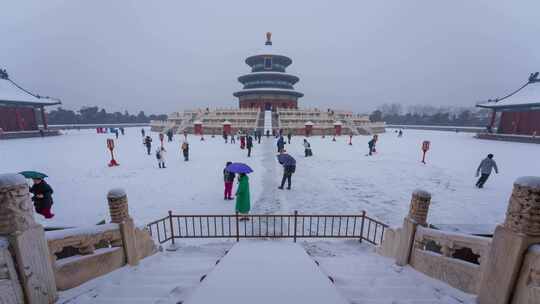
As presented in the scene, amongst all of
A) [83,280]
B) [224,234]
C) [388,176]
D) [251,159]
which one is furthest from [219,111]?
[83,280]

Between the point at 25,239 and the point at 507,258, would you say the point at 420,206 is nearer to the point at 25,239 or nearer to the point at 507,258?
the point at 507,258

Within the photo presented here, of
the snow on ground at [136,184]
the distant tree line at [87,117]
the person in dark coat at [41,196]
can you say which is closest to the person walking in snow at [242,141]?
the snow on ground at [136,184]

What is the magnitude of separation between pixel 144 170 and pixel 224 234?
796cm

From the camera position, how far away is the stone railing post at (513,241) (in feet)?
6.77

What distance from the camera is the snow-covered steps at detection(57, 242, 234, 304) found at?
2463 mm

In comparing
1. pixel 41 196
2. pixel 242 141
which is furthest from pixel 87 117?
pixel 41 196

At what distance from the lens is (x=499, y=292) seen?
2.25m

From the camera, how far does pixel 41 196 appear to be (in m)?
5.39

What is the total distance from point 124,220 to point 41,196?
3.80m

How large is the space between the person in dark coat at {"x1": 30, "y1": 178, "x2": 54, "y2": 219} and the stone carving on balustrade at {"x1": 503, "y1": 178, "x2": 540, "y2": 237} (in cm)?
840

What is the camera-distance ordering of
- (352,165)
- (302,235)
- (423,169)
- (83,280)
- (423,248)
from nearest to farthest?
(83,280) → (423,248) → (302,235) → (423,169) → (352,165)

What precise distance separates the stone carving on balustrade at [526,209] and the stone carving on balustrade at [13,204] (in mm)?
4712

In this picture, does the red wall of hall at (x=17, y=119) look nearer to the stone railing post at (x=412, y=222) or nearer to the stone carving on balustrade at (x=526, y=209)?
the stone railing post at (x=412, y=222)

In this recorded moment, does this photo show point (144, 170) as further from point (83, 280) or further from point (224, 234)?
point (83, 280)
